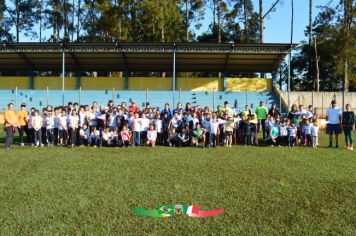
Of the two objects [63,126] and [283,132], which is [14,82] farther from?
[283,132]

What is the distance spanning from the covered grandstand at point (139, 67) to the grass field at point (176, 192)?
54.7 feet

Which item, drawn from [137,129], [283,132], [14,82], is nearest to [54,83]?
[14,82]

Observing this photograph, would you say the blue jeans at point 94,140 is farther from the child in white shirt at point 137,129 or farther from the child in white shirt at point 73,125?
the child in white shirt at point 137,129

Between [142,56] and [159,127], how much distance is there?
60.5ft

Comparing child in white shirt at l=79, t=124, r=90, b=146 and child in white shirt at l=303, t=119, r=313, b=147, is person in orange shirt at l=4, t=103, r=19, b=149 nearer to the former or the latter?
child in white shirt at l=79, t=124, r=90, b=146

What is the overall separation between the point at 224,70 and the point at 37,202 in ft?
102

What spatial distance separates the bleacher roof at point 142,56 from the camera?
29297mm

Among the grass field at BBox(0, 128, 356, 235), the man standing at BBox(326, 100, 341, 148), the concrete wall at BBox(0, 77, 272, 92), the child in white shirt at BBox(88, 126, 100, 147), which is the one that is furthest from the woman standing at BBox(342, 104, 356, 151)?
the concrete wall at BBox(0, 77, 272, 92)

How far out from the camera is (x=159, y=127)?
51.0ft

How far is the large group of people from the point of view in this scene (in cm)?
1512

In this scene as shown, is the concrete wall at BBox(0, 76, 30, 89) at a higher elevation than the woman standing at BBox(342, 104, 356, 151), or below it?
higher

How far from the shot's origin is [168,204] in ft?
21.5

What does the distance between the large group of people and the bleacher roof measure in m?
13.8

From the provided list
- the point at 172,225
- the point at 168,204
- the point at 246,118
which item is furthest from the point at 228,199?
the point at 246,118
